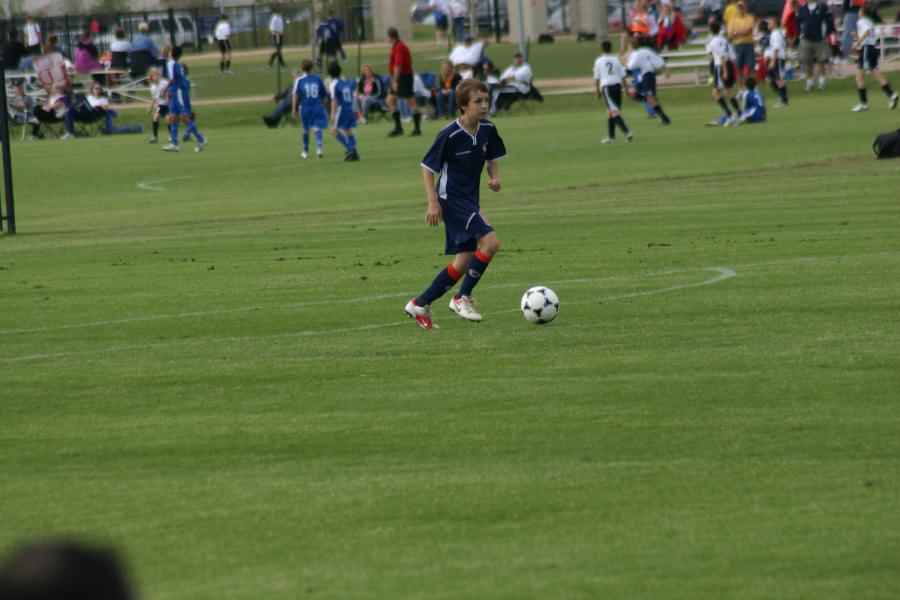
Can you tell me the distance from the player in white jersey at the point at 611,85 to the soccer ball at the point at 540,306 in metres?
21.7

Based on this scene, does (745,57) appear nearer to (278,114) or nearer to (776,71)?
(776,71)

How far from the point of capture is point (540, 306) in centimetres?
1106

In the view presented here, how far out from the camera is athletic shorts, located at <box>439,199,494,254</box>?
1111 cm

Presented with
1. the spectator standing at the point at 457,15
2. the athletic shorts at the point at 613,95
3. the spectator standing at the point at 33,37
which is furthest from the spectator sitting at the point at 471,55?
the spectator standing at the point at 33,37

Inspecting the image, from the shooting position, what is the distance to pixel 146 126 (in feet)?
167

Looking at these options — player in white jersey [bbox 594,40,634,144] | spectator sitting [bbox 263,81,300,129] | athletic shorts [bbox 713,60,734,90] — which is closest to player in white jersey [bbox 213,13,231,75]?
spectator sitting [bbox 263,81,300,129]

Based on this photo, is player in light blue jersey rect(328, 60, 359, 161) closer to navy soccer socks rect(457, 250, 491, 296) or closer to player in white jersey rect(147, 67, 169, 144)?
player in white jersey rect(147, 67, 169, 144)

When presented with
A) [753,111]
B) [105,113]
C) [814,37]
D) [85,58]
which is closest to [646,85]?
[753,111]

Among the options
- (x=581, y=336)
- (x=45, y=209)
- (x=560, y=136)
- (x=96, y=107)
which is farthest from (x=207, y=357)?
(x=96, y=107)

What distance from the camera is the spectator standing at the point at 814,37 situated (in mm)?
44125

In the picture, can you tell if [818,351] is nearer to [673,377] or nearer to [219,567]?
[673,377]

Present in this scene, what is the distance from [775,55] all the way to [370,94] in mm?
12656

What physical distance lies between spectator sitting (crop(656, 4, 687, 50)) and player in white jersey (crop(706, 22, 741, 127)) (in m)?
17.6

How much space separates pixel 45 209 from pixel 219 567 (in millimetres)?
20179
